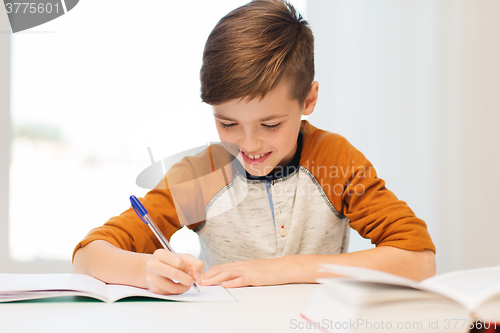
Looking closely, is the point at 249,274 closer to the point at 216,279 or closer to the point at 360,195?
the point at 216,279

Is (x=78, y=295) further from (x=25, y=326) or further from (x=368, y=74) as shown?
(x=368, y=74)

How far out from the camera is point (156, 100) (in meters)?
1.78

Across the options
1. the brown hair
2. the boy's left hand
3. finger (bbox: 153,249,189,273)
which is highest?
the brown hair

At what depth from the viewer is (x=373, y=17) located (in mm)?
1703

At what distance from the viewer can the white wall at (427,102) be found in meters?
1.45

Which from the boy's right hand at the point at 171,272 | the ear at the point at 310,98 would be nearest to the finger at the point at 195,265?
the boy's right hand at the point at 171,272

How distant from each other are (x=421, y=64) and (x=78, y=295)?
1.56 meters

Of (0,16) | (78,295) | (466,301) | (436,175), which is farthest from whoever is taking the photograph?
(0,16)

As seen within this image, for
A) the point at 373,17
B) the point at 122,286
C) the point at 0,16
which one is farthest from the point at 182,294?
the point at 0,16

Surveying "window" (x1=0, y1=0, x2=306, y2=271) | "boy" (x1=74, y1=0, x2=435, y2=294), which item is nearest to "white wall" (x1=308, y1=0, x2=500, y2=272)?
"window" (x1=0, y1=0, x2=306, y2=271)

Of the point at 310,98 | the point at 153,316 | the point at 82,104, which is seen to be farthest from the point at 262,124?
the point at 82,104

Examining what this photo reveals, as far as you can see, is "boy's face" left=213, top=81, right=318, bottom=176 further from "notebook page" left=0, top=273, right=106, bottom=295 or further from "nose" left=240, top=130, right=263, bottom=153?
"notebook page" left=0, top=273, right=106, bottom=295

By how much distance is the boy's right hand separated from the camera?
0.48 m

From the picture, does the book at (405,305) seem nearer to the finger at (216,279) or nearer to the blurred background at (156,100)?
the finger at (216,279)
